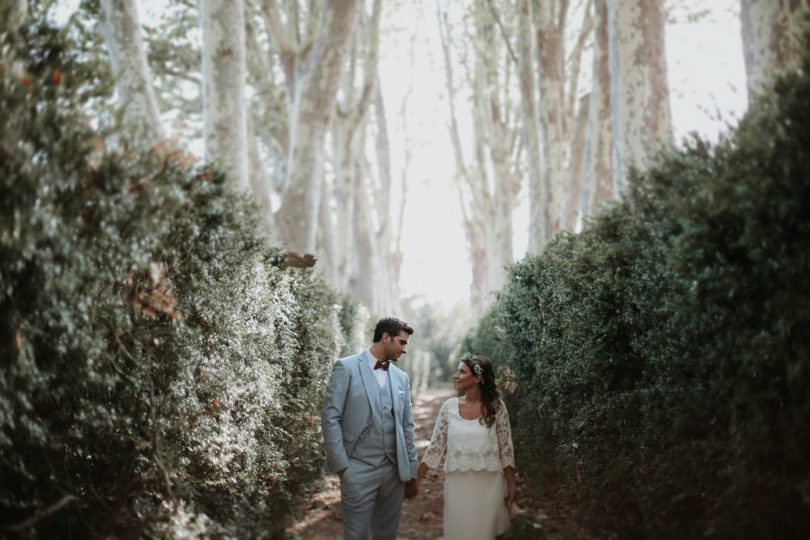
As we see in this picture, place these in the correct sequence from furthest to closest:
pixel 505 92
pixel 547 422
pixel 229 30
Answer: pixel 505 92
pixel 229 30
pixel 547 422

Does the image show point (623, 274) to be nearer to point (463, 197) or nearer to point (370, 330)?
point (370, 330)

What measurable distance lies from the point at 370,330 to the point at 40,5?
1285 centimetres

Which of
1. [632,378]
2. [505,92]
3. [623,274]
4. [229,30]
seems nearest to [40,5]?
[623,274]

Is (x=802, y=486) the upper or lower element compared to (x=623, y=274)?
lower

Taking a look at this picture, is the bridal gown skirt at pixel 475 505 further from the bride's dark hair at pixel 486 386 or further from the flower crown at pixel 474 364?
the flower crown at pixel 474 364

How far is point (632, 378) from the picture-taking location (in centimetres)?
464

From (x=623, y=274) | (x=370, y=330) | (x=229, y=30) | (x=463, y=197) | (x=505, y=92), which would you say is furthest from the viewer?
(x=463, y=197)

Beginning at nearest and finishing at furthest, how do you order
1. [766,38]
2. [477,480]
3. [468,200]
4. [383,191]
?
1. [477,480]
2. [766,38]
3. [383,191]
4. [468,200]

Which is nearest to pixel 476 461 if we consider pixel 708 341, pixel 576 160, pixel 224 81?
pixel 708 341

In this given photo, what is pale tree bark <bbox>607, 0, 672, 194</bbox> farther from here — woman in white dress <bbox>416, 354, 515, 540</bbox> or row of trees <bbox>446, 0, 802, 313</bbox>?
woman in white dress <bbox>416, 354, 515, 540</bbox>

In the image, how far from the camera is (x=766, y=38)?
4.60 meters

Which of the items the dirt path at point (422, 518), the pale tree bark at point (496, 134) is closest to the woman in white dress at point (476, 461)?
the dirt path at point (422, 518)

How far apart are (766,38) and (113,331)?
15.5ft

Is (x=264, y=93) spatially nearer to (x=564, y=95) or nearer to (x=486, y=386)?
(x=564, y=95)
